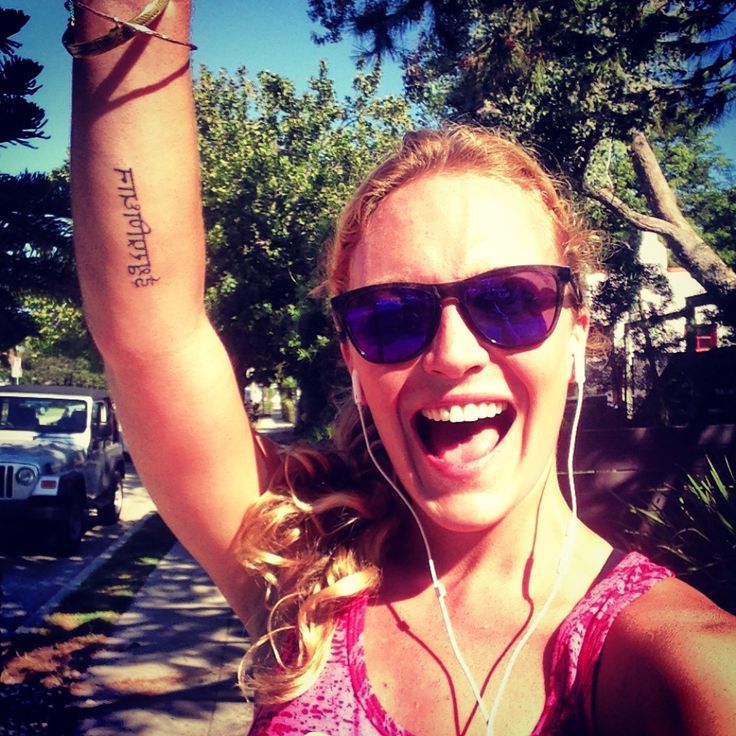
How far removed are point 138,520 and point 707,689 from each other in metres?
12.7

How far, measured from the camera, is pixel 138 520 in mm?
12828

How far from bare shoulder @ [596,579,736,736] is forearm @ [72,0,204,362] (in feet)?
3.24

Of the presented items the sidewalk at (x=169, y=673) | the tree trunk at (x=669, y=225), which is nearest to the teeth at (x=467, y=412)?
the sidewalk at (x=169, y=673)

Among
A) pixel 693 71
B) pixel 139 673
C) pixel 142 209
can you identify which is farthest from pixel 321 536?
pixel 693 71

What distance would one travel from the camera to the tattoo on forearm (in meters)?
1.35

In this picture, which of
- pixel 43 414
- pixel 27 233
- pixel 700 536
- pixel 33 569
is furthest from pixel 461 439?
pixel 43 414

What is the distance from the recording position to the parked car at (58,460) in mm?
9023

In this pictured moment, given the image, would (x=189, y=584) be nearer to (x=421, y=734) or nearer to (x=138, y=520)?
(x=138, y=520)

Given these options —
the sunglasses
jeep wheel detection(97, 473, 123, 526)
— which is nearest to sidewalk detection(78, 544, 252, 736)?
the sunglasses

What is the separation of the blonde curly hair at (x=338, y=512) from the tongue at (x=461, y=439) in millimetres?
277

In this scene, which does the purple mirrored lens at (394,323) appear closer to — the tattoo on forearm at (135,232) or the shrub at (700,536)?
the tattoo on forearm at (135,232)

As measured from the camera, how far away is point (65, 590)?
7.57 m

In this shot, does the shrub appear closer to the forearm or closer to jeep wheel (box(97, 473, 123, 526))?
the forearm

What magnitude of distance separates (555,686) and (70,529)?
30.3 feet
